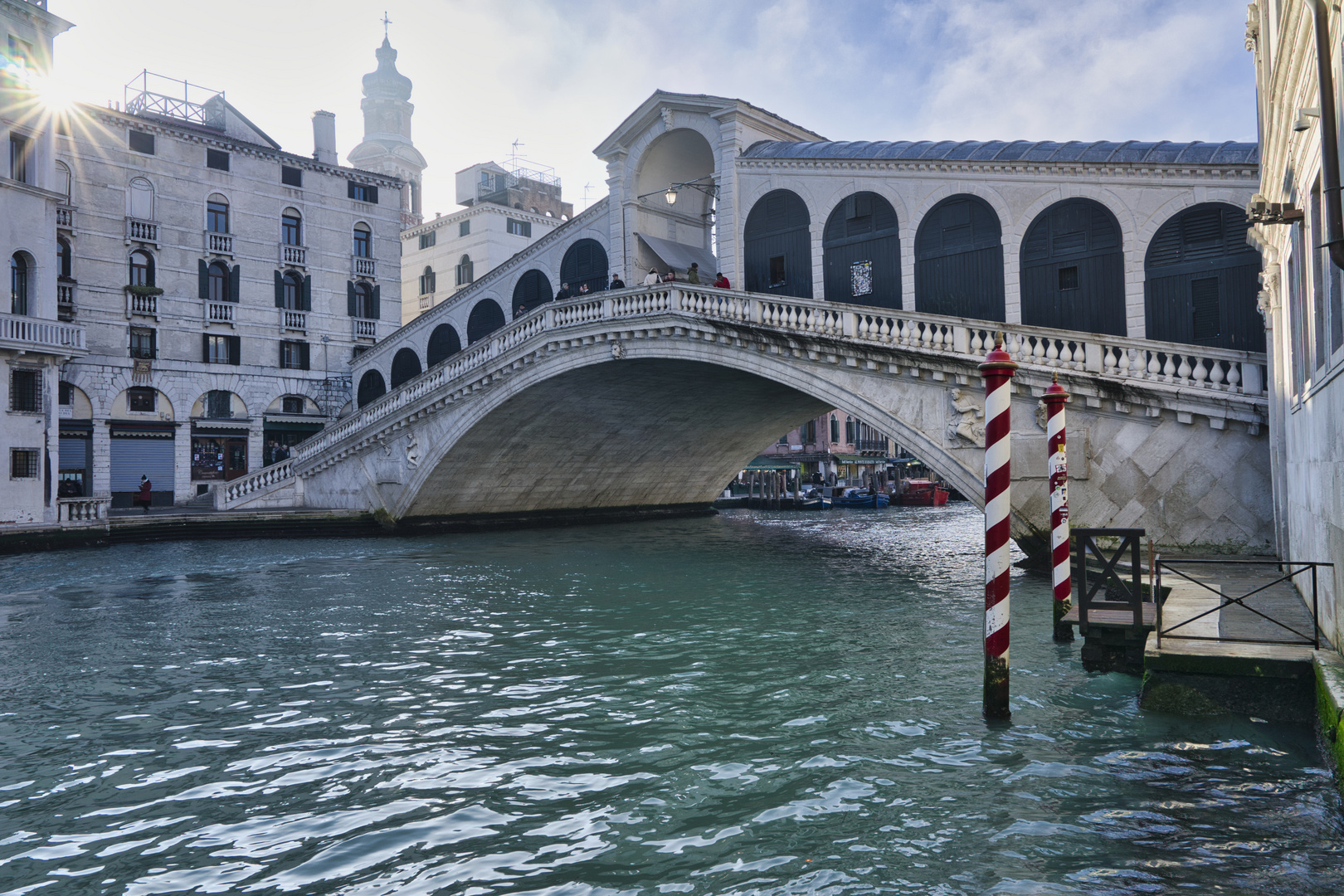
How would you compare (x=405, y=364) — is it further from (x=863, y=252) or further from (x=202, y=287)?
(x=863, y=252)

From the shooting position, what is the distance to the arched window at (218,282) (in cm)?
2842

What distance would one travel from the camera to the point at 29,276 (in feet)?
68.3

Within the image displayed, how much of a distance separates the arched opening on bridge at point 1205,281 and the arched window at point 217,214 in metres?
25.5

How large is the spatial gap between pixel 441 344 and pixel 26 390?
11432 millimetres

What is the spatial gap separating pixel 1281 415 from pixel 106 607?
14.2 metres

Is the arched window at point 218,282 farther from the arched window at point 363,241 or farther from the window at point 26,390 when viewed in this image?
the window at point 26,390

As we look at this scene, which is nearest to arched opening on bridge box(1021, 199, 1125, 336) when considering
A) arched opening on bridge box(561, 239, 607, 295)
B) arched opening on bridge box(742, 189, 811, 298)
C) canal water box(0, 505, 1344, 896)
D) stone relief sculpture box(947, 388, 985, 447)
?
stone relief sculpture box(947, 388, 985, 447)

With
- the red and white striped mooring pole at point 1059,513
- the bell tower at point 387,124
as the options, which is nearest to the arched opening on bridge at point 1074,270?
the red and white striped mooring pole at point 1059,513

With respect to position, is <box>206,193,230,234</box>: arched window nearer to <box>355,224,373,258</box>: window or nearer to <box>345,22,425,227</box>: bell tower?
<box>355,224,373,258</box>: window

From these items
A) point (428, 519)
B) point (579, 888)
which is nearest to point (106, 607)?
point (579, 888)

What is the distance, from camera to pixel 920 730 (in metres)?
6.18

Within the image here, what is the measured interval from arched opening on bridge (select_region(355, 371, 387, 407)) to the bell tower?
186 feet

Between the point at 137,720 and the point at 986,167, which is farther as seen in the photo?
the point at 986,167

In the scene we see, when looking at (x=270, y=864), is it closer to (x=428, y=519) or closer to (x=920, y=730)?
(x=920, y=730)
